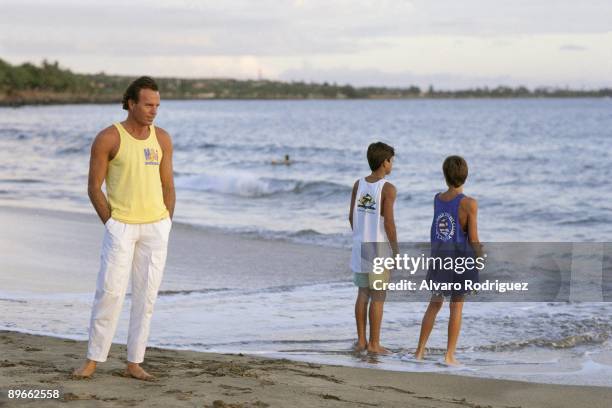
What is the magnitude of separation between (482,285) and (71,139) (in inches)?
1783

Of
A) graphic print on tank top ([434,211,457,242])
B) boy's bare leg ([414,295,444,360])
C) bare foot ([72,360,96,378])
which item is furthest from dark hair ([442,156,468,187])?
bare foot ([72,360,96,378])

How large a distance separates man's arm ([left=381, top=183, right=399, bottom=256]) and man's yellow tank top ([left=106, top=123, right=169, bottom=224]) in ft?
7.32

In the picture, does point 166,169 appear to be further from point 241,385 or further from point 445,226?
point 445,226

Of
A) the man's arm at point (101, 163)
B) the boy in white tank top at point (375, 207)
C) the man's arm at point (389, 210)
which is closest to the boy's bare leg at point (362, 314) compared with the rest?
the boy in white tank top at point (375, 207)

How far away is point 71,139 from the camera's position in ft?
178

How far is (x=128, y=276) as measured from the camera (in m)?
5.82

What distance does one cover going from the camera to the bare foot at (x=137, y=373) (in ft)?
19.5

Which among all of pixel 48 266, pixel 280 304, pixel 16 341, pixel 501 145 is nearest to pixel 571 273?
pixel 280 304

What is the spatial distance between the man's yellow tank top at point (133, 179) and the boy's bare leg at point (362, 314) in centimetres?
266

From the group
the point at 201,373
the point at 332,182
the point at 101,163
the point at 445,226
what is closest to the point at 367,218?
the point at 445,226

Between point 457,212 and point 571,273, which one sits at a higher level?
point 457,212

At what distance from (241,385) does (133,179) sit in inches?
57.4

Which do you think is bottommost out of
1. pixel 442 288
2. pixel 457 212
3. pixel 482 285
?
pixel 482 285

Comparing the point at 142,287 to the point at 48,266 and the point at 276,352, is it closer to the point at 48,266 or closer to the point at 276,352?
the point at 276,352
